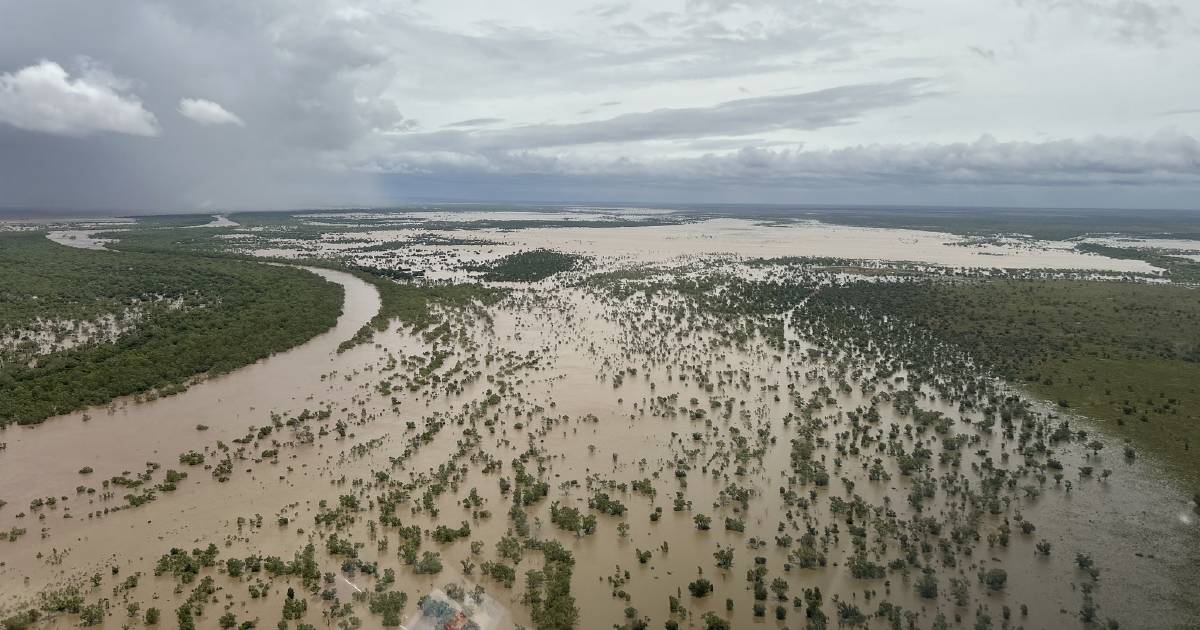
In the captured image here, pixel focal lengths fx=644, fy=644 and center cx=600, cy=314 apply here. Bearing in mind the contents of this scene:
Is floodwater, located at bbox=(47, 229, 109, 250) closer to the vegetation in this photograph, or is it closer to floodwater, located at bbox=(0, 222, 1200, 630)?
the vegetation

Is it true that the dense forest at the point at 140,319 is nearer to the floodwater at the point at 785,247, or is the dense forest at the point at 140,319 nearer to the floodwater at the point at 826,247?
the floodwater at the point at 785,247

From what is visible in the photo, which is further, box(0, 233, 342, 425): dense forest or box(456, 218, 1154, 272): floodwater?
box(456, 218, 1154, 272): floodwater

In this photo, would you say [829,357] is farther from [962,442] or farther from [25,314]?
[25,314]

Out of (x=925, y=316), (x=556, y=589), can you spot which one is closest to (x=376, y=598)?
(x=556, y=589)

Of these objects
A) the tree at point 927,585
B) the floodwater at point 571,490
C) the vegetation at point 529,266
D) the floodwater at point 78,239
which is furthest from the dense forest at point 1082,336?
the floodwater at point 78,239

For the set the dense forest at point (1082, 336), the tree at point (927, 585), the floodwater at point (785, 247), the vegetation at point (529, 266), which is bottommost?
the tree at point (927, 585)

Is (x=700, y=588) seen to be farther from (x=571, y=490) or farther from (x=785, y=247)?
(x=785, y=247)

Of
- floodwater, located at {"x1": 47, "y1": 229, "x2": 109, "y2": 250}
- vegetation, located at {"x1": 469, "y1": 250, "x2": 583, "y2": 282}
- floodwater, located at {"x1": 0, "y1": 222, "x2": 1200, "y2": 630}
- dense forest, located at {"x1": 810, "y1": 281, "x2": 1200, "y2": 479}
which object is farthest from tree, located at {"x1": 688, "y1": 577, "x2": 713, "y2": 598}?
floodwater, located at {"x1": 47, "y1": 229, "x2": 109, "y2": 250}

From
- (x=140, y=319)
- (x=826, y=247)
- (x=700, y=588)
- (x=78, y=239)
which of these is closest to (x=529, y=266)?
(x=140, y=319)
